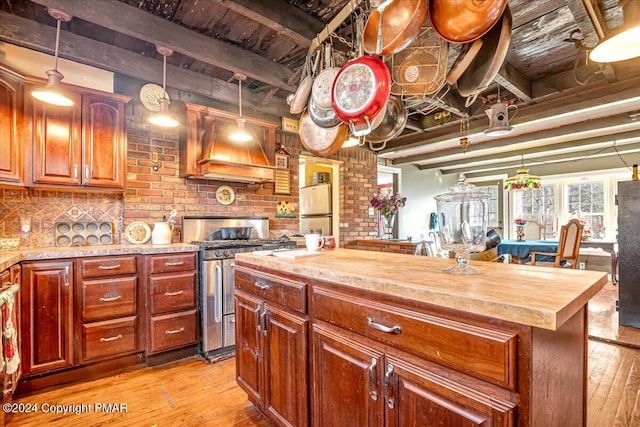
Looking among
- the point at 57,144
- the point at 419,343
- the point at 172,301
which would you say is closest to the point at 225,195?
the point at 172,301

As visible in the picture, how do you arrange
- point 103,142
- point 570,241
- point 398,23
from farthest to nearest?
point 570,241
point 103,142
point 398,23

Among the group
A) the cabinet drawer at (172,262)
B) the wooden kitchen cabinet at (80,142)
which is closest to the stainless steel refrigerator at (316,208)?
the cabinet drawer at (172,262)

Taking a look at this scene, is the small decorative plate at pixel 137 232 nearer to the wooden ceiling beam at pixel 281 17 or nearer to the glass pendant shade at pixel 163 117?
the glass pendant shade at pixel 163 117

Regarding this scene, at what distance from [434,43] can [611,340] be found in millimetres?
3101

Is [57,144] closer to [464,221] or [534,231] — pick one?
[464,221]

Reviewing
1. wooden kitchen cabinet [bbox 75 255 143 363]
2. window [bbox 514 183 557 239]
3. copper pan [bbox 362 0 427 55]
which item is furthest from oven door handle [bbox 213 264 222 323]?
window [bbox 514 183 557 239]

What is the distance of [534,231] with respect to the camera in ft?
23.0

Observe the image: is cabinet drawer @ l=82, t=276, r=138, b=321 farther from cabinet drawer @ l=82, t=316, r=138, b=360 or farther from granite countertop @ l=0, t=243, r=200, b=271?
granite countertop @ l=0, t=243, r=200, b=271

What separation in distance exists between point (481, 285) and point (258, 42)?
8.58ft

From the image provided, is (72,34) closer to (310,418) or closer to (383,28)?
(383,28)

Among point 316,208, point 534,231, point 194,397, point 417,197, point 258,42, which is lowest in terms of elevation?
point 194,397

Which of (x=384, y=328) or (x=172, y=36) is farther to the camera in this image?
(x=172, y=36)

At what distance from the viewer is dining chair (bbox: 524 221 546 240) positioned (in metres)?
6.87

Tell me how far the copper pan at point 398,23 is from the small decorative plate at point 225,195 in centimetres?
252
